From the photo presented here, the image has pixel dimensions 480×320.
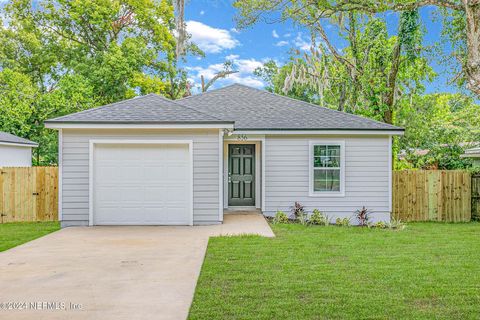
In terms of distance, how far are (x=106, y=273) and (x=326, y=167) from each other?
23.7 feet

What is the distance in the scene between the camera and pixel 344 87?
822 inches

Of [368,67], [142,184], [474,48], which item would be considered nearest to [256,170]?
[142,184]

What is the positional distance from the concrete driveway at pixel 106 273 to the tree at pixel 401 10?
402cm

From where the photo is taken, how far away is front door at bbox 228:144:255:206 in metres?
11.9

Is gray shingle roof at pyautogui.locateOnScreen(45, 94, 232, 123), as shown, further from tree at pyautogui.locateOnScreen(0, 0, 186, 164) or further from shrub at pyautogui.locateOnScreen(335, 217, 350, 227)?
tree at pyautogui.locateOnScreen(0, 0, 186, 164)

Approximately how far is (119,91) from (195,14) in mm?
8600

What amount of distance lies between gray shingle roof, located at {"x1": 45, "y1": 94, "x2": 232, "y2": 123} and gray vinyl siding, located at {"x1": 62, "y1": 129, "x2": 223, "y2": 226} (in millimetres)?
316

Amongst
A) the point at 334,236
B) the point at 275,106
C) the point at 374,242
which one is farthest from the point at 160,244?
the point at 275,106

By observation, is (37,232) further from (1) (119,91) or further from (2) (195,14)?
(2) (195,14)

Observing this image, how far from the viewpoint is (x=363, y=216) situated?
429 inches

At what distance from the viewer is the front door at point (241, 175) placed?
1188cm

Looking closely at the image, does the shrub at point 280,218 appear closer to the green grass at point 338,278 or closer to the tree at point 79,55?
the green grass at point 338,278

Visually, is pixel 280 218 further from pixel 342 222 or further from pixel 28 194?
pixel 28 194

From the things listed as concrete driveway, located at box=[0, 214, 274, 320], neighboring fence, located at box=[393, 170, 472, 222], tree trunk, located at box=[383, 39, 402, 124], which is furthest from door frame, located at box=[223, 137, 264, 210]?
tree trunk, located at box=[383, 39, 402, 124]
